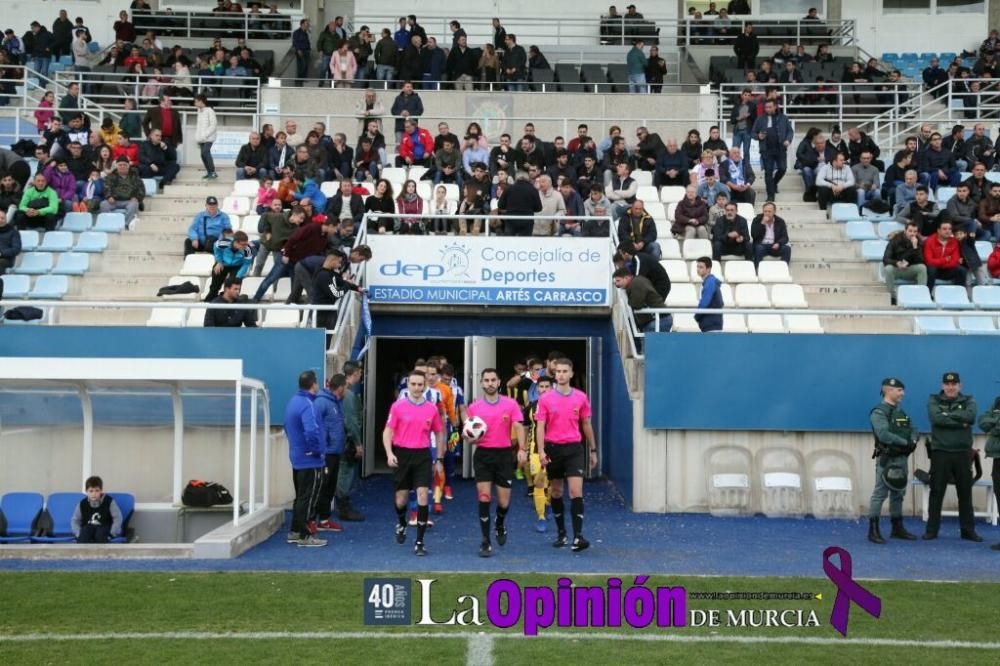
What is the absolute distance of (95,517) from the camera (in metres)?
14.8

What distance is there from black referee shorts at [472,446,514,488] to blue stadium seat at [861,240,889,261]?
427 inches

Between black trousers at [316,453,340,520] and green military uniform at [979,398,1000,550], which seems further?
black trousers at [316,453,340,520]

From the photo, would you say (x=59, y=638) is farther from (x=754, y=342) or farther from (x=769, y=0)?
(x=769, y=0)

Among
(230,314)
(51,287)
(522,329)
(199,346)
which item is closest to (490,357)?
(522,329)

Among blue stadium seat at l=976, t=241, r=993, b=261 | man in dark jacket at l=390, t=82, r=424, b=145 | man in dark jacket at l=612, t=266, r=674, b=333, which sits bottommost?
man in dark jacket at l=612, t=266, r=674, b=333

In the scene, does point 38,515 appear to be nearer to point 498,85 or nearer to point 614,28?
point 498,85

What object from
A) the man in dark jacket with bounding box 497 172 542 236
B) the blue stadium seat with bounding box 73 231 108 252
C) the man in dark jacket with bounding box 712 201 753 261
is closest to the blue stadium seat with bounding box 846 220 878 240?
the man in dark jacket with bounding box 712 201 753 261

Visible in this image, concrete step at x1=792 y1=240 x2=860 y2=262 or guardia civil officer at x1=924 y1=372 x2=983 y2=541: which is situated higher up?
concrete step at x1=792 y1=240 x2=860 y2=262

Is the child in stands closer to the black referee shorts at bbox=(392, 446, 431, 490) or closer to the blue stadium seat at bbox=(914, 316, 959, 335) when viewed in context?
the black referee shorts at bbox=(392, 446, 431, 490)

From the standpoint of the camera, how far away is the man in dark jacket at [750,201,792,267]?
2203 centimetres

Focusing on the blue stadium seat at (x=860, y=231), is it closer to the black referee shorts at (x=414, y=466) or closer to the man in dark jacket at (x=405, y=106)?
the man in dark jacket at (x=405, y=106)

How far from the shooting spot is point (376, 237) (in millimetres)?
20797

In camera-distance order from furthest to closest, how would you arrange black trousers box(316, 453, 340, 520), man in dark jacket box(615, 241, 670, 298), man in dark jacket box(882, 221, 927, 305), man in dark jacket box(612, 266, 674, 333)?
man in dark jacket box(882, 221, 927, 305)
man in dark jacket box(615, 241, 670, 298)
man in dark jacket box(612, 266, 674, 333)
black trousers box(316, 453, 340, 520)

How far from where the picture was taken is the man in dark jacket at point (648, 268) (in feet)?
61.2
